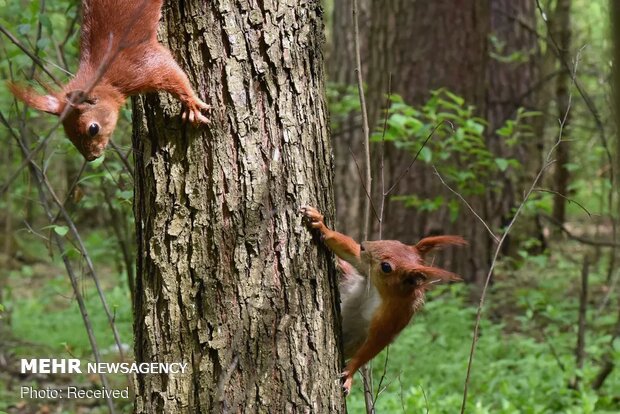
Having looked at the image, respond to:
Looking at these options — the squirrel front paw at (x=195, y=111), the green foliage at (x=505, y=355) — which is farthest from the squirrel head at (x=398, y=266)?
the squirrel front paw at (x=195, y=111)

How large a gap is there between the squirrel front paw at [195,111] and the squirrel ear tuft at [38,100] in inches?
18.6

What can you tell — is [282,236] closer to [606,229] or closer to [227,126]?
[227,126]

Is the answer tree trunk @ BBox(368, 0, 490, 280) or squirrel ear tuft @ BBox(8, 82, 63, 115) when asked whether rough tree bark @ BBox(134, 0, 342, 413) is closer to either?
squirrel ear tuft @ BBox(8, 82, 63, 115)

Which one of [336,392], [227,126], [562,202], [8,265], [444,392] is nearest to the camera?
[227,126]

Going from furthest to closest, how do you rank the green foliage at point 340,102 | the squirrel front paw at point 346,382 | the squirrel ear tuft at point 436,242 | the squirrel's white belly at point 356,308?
the green foliage at point 340,102, the squirrel's white belly at point 356,308, the squirrel ear tuft at point 436,242, the squirrel front paw at point 346,382

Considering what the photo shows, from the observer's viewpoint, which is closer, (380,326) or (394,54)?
(380,326)

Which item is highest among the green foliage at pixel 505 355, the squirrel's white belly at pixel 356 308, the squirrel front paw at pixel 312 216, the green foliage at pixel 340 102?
the green foliage at pixel 340 102

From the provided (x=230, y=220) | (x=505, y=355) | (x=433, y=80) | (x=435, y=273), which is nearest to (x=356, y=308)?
(x=435, y=273)

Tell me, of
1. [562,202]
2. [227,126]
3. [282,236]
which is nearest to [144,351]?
[282,236]

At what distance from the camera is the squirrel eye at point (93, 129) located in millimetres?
2514

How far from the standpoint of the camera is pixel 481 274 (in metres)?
6.50

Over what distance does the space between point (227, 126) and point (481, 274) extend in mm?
4601

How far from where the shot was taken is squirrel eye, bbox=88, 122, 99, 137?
251 centimetres

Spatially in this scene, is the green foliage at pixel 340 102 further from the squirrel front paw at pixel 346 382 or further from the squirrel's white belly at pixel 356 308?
the squirrel front paw at pixel 346 382
